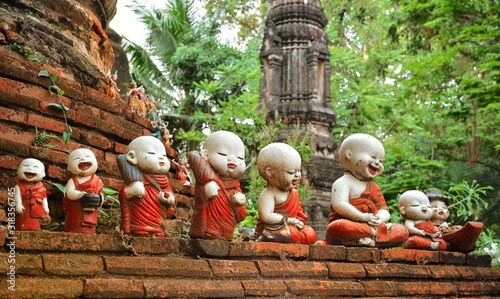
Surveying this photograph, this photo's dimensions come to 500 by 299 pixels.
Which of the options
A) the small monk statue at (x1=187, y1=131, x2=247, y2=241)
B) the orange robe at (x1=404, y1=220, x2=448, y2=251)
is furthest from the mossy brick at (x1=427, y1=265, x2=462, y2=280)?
the small monk statue at (x1=187, y1=131, x2=247, y2=241)

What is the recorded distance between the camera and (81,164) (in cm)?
367

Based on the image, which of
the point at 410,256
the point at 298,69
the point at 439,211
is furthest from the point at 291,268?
the point at 298,69

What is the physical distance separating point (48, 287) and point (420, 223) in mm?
2997

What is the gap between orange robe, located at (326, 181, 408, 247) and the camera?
414cm

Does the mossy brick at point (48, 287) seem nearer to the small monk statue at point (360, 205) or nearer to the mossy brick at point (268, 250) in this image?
the mossy brick at point (268, 250)

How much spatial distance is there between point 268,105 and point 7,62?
7700 millimetres

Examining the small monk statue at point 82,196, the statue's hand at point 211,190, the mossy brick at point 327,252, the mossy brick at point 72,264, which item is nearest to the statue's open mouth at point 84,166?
the small monk statue at point 82,196

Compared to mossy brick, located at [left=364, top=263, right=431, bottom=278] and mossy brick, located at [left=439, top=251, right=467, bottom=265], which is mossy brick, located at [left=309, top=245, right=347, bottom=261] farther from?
mossy brick, located at [left=439, top=251, right=467, bottom=265]

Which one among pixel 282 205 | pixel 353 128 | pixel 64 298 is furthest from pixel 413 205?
pixel 353 128

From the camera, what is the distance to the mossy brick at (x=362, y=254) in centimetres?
402

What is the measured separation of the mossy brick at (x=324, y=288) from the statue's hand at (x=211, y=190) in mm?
626

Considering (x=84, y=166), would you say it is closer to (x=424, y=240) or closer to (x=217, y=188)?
(x=217, y=188)

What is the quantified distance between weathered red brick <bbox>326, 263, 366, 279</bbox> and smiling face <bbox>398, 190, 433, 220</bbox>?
0.99 meters

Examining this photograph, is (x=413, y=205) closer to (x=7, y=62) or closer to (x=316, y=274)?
(x=316, y=274)
